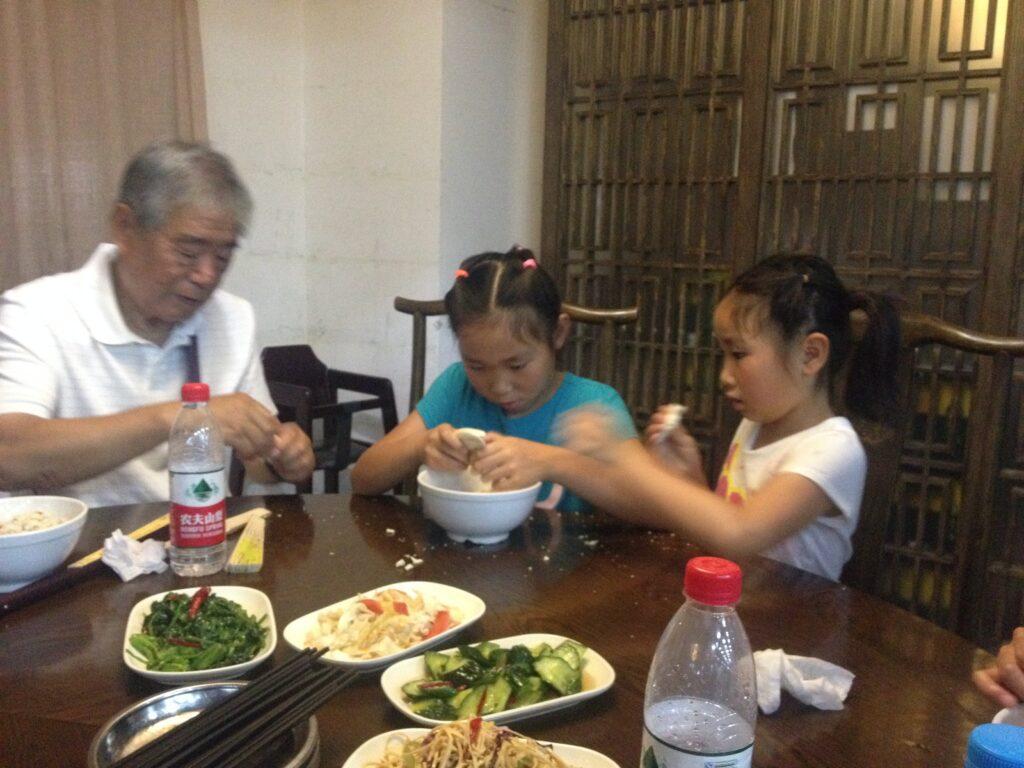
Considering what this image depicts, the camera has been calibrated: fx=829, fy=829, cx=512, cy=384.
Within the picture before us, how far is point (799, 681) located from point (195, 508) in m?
0.85

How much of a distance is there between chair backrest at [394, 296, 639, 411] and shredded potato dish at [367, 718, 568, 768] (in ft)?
4.56

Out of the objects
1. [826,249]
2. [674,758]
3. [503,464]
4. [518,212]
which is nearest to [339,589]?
[503,464]

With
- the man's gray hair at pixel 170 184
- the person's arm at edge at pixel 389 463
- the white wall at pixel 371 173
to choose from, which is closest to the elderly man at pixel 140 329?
the man's gray hair at pixel 170 184

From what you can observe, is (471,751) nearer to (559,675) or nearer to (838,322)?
(559,675)

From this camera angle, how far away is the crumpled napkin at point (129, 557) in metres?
1.22

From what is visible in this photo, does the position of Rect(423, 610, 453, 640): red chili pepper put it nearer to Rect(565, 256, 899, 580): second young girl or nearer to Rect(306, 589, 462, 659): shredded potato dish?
Rect(306, 589, 462, 659): shredded potato dish

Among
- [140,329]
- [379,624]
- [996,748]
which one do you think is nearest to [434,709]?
[379,624]

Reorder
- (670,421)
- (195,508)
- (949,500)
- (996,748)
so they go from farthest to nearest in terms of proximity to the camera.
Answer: (949,500), (670,421), (195,508), (996,748)

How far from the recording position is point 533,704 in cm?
86

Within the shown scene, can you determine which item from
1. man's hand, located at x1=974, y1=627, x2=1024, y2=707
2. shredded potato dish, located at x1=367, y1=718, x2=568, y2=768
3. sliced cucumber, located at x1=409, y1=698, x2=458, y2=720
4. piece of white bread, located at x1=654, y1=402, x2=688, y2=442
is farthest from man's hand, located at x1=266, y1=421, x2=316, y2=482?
man's hand, located at x1=974, y1=627, x2=1024, y2=707

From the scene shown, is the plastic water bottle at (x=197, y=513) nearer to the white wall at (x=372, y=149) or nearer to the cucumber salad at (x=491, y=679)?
the cucumber salad at (x=491, y=679)

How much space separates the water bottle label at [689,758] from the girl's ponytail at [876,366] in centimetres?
103

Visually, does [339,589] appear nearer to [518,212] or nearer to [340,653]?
[340,653]

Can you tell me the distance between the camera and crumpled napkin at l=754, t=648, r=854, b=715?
2.89ft
